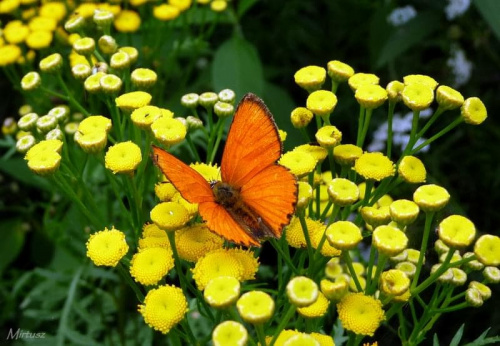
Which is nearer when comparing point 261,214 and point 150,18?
point 261,214

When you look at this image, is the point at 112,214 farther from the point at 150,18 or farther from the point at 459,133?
the point at 459,133

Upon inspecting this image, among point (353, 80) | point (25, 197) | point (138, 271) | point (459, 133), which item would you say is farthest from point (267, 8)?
point (138, 271)

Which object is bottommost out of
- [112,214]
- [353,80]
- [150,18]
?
[112,214]

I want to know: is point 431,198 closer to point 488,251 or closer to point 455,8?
point 488,251

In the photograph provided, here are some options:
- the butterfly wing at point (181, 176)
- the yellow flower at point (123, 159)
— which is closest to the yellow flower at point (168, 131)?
the yellow flower at point (123, 159)

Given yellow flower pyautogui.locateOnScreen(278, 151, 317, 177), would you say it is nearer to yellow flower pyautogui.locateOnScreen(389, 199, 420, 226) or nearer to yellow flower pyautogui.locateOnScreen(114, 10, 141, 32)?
yellow flower pyautogui.locateOnScreen(389, 199, 420, 226)

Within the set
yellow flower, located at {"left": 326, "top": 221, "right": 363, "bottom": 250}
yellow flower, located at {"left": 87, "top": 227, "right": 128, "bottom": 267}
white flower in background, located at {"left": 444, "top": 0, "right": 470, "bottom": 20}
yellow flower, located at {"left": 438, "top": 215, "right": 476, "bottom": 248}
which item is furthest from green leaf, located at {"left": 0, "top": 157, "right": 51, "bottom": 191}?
white flower in background, located at {"left": 444, "top": 0, "right": 470, "bottom": 20}

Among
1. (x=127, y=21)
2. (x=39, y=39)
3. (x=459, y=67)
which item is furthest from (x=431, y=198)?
(x=459, y=67)
